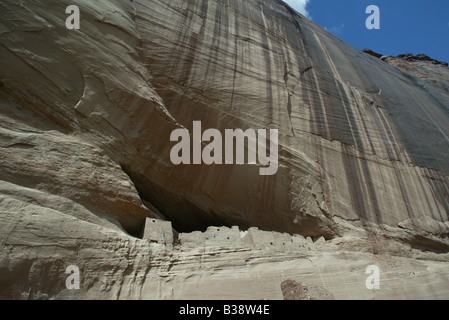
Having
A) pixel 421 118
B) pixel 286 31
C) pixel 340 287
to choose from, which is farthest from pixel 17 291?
pixel 421 118

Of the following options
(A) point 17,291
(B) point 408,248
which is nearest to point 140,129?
(A) point 17,291

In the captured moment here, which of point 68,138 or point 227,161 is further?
A: point 227,161

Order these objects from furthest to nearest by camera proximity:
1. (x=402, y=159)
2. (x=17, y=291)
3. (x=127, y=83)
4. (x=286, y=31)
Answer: (x=286, y=31)
(x=402, y=159)
(x=127, y=83)
(x=17, y=291)

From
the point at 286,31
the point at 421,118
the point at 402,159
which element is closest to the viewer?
the point at 402,159

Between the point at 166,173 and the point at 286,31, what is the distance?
574 centimetres

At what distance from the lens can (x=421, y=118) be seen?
35.1 ft

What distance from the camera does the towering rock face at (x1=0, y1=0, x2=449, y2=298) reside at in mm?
4598

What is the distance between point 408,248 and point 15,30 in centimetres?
774

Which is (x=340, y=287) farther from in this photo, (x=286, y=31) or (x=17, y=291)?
(x=286, y=31)

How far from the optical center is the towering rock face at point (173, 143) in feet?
15.1

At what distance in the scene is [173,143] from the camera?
21.6 feet

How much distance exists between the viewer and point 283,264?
5.52 metres

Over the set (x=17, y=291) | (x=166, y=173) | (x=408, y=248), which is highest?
(x=166, y=173)

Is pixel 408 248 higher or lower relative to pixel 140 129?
lower
